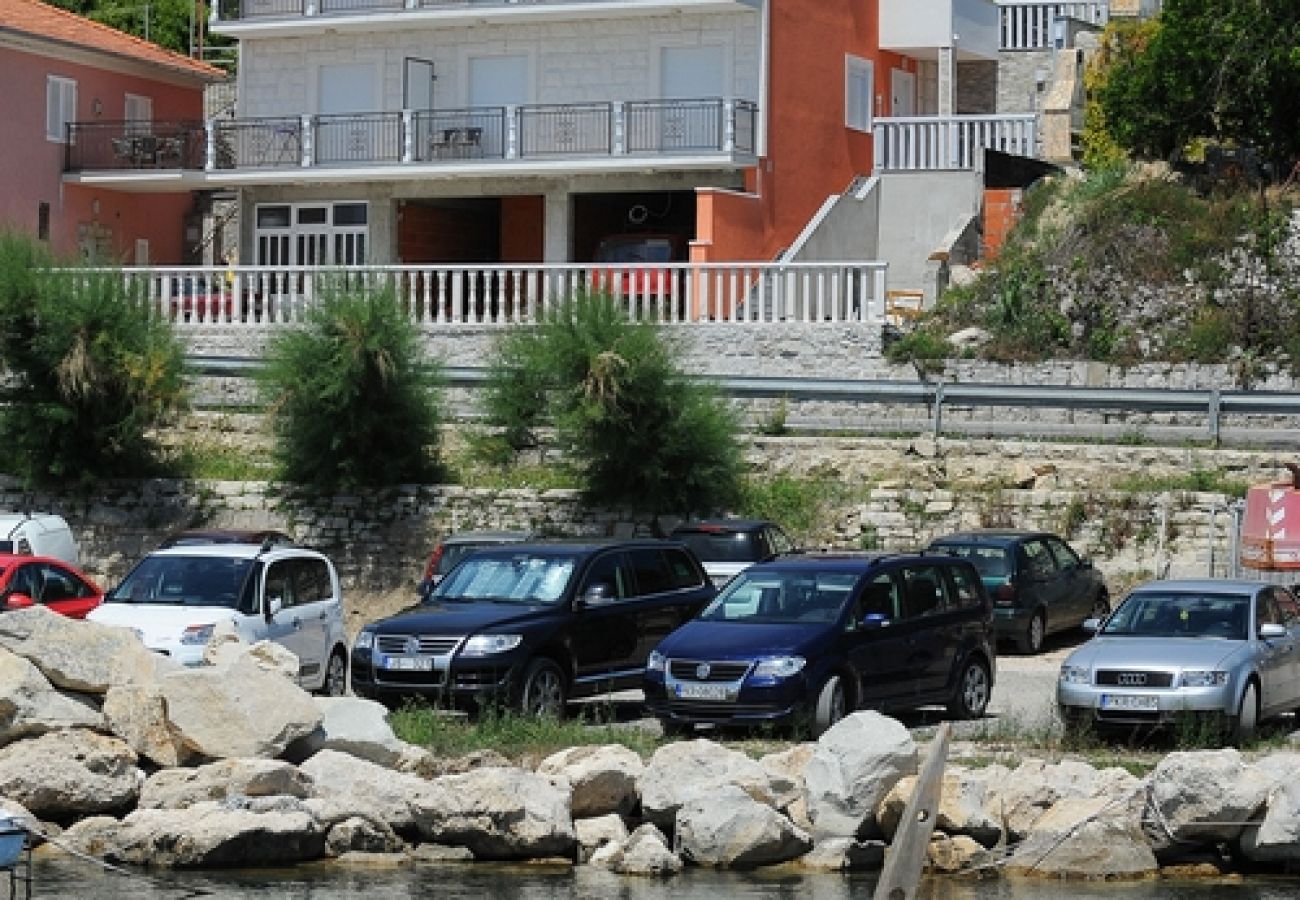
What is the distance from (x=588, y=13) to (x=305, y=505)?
43.7 ft

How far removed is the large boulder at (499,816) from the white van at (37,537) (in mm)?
11324

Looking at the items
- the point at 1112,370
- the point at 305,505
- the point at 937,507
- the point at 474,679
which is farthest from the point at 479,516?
the point at 474,679

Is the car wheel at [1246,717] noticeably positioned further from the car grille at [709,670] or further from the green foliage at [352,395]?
the green foliage at [352,395]

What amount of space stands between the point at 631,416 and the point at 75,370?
8.11 metres

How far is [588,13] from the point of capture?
1725 inches

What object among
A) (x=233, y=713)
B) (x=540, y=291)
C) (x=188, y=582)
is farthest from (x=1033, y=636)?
(x=540, y=291)

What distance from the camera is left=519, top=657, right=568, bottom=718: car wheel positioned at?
22.1 m

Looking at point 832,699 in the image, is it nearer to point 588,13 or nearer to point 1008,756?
point 1008,756

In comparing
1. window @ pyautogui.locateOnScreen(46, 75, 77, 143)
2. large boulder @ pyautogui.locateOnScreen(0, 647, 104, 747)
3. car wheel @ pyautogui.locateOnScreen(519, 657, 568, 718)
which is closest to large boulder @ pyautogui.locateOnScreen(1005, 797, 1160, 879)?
car wheel @ pyautogui.locateOnScreen(519, 657, 568, 718)

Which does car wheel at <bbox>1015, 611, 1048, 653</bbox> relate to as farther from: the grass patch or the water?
the water

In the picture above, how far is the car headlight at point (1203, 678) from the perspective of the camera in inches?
813

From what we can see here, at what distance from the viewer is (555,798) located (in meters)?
18.5

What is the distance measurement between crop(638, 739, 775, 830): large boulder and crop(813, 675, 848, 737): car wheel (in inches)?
84.7

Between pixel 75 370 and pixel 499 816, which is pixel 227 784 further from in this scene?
pixel 75 370
